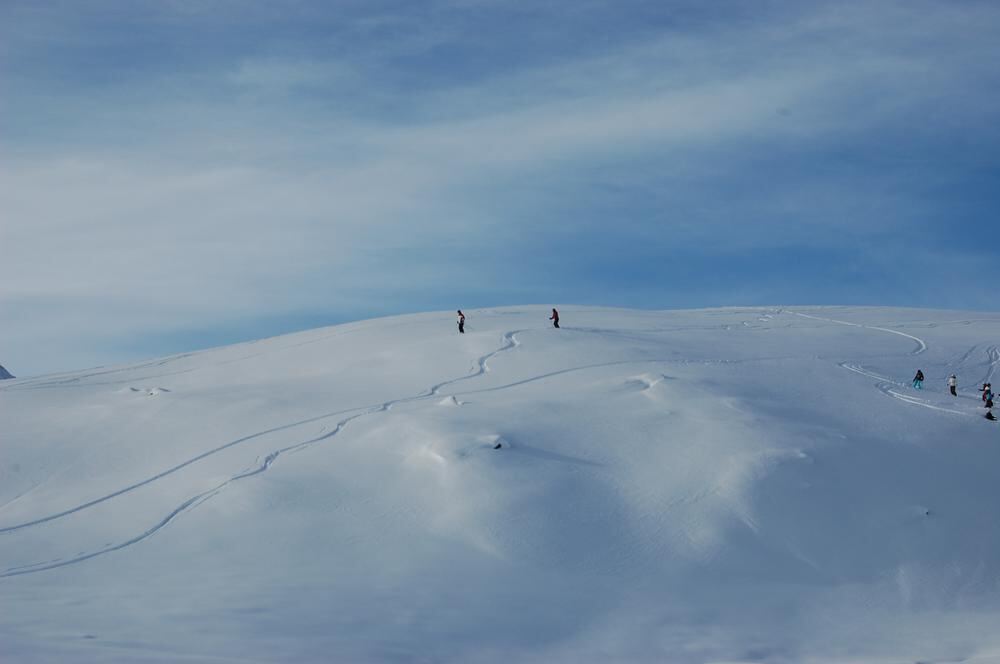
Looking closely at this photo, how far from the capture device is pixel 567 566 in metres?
21.1

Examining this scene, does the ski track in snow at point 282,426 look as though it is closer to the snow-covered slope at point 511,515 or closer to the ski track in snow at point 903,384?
the ski track in snow at point 903,384

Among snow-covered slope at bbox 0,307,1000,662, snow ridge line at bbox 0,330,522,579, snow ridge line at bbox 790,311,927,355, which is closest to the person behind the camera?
snow-covered slope at bbox 0,307,1000,662

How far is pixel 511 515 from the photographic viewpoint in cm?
2266

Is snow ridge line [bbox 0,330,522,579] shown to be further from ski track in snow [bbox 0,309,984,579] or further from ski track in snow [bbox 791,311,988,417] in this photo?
ski track in snow [bbox 791,311,988,417]

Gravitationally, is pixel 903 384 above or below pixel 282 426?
above

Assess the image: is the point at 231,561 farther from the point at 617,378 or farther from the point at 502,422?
the point at 617,378

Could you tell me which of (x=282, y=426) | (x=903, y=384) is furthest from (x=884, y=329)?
(x=282, y=426)

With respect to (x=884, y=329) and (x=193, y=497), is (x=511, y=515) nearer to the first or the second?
(x=193, y=497)

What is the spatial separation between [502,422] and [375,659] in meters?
11.6

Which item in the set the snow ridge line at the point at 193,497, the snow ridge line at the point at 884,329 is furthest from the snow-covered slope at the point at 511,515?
the snow ridge line at the point at 884,329

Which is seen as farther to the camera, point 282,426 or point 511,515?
point 282,426

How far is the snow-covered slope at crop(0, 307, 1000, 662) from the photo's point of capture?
1811cm

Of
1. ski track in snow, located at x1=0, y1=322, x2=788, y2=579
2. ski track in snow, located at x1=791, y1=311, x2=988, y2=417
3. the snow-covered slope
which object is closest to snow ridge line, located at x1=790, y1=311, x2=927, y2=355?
ski track in snow, located at x1=791, y1=311, x2=988, y2=417

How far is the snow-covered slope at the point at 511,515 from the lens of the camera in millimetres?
18109
